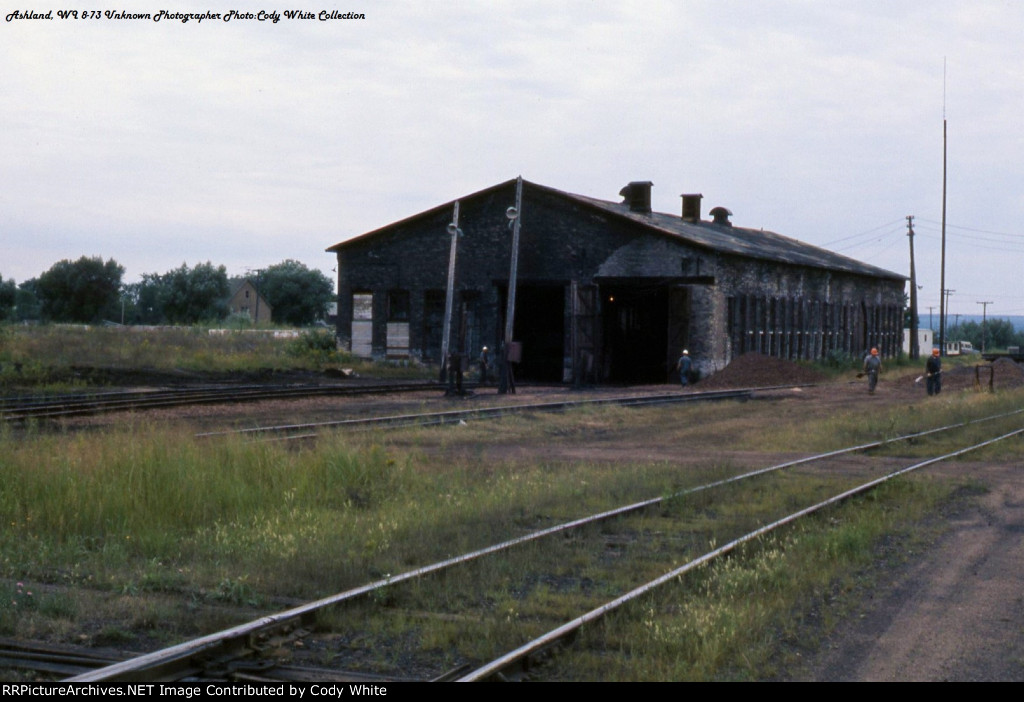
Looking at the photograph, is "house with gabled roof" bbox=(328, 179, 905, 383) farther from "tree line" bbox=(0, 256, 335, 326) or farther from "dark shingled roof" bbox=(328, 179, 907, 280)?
"tree line" bbox=(0, 256, 335, 326)

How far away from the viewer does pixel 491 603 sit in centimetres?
741

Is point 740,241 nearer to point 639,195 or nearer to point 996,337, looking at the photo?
point 639,195

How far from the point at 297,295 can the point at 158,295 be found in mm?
14253

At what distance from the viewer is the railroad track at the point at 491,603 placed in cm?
577

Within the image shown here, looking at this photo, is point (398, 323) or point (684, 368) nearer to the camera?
point (684, 368)

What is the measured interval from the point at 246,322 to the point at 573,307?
186ft

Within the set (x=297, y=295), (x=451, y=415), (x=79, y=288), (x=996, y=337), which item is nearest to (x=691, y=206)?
(x=451, y=415)

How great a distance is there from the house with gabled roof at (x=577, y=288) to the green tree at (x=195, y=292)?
70259 mm

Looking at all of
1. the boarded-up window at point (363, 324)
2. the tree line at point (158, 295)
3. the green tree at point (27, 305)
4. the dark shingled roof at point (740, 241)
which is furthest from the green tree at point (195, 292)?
the boarded-up window at point (363, 324)

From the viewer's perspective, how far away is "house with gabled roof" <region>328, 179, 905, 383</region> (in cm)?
4003

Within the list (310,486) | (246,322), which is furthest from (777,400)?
(246,322)

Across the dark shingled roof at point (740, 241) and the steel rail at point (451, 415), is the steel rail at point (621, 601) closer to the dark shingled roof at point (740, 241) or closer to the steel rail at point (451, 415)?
the steel rail at point (451, 415)

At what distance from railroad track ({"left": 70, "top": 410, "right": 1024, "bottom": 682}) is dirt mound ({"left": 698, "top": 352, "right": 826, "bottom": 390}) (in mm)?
27674

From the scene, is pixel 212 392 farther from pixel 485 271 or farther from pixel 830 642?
pixel 830 642
